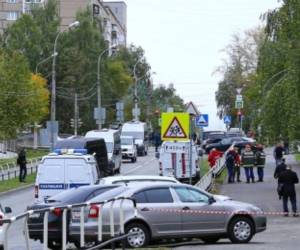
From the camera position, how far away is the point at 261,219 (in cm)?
2012

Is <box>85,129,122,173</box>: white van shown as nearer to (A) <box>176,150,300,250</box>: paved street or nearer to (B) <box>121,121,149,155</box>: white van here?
(A) <box>176,150,300,250</box>: paved street

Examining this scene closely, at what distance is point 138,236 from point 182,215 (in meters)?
1.17

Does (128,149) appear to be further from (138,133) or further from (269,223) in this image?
(269,223)

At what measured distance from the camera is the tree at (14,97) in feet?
190

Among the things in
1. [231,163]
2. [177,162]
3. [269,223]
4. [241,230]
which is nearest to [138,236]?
[241,230]

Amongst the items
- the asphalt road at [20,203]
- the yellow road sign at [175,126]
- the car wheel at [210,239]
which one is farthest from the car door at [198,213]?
the yellow road sign at [175,126]

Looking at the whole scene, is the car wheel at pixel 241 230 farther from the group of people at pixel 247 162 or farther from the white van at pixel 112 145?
the white van at pixel 112 145

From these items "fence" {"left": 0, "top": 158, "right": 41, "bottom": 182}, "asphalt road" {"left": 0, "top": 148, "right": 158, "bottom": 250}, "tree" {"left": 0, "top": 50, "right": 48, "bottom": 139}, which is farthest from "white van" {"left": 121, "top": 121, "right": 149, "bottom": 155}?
"fence" {"left": 0, "top": 158, "right": 41, "bottom": 182}

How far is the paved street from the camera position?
746 inches

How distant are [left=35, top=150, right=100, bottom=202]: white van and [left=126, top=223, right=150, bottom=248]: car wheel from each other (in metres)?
8.20

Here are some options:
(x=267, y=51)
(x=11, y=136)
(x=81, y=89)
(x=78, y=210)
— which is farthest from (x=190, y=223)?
(x=81, y=89)

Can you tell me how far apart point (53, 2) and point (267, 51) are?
69923mm

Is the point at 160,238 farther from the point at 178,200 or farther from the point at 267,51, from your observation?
the point at 267,51

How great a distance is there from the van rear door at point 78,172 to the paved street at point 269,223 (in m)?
5.68
